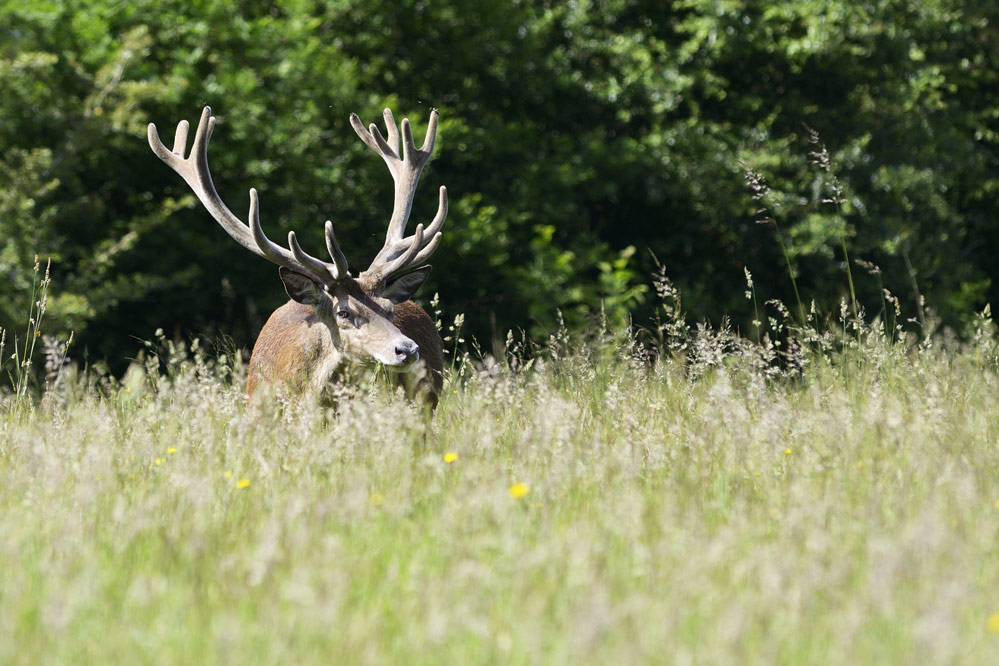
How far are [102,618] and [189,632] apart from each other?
0.95 ft

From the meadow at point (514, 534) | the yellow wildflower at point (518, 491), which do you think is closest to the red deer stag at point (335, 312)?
the meadow at point (514, 534)

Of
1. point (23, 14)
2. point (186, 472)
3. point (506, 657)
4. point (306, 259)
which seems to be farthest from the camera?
point (23, 14)

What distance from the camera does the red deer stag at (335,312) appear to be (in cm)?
528

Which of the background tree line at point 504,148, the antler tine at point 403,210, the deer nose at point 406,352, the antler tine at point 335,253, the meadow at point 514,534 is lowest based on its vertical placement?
the meadow at point 514,534

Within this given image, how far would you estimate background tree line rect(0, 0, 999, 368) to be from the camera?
11.5 meters

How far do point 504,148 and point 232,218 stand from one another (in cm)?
783

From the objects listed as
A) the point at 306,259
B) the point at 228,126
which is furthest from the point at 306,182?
the point at 306,259

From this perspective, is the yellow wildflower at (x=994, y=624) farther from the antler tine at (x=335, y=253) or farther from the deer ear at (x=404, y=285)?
the deer ear at (x=404, y=285)

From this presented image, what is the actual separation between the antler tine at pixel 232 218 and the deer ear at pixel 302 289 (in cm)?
5

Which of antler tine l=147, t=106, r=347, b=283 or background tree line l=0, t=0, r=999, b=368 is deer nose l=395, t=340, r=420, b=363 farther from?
background tree line l=0, t=0, r=999, b=368

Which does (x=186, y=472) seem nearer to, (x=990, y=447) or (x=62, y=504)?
(x=62, y=504)

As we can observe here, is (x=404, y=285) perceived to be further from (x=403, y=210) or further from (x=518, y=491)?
(x=518, y=491)

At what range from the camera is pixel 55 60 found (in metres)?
10.6

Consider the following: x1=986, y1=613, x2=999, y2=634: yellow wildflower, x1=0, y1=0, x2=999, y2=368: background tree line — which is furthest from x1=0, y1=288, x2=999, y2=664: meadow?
x1=0, y1=0, x2=999, y2=368: background tree line
